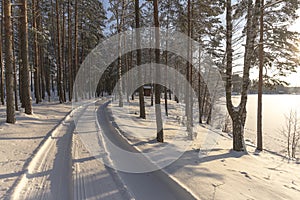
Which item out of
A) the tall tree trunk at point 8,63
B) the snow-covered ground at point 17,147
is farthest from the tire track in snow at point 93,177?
the tall tree trunk at point 8,63

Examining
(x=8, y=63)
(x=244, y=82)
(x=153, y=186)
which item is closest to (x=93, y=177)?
(x=153, y=186)

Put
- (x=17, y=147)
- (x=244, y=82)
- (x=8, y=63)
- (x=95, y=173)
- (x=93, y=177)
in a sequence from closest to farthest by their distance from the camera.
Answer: (x=93, y=177)
(x=95, y=173)
(x=17, y=147)
(x=8, y=63)
(x=244, y=82)

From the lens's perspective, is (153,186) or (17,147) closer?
(153,186)

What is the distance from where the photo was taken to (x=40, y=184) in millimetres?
4117

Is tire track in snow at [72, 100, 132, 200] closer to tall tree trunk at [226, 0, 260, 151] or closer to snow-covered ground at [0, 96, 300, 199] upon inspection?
snow-covered ground at [0, 96, 300, 199]

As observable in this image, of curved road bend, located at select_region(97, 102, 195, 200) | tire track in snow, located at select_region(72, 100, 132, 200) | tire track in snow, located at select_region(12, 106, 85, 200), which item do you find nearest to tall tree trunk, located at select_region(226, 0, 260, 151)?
Result: curved road bend, located at select_region(97, 102, 195, 200)

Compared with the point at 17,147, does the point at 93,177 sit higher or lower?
lower

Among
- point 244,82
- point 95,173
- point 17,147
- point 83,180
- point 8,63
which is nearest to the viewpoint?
point 83,180

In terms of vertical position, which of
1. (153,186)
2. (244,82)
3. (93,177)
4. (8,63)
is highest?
(8,63)

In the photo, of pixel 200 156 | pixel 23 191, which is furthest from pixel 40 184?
pixel 200 156

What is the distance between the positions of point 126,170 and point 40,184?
1.83 meters

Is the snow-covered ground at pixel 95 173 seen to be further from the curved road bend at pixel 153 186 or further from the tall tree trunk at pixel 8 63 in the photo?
the tall tree trunk at pixel 8 63

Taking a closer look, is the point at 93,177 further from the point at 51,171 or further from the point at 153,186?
the point at 153,186

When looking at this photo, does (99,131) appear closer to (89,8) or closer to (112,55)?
(89,8)
